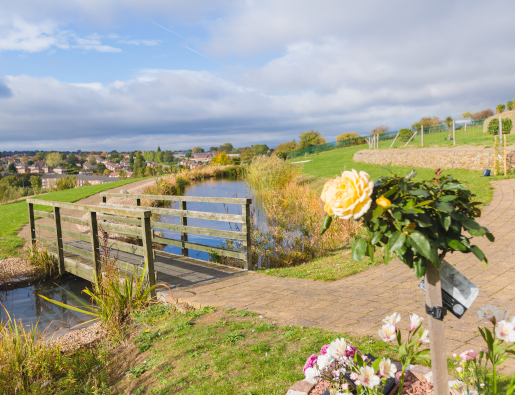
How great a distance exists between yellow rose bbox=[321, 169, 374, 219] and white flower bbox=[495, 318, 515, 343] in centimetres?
90

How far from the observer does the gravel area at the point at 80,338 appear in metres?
4.06

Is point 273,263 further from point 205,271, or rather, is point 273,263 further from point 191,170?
point 191,170

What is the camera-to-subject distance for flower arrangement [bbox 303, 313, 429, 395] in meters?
1.82

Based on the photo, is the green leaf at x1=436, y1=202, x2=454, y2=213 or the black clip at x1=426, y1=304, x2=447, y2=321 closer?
the green leaf at x1=436, y1=202, x2=454, y2=213

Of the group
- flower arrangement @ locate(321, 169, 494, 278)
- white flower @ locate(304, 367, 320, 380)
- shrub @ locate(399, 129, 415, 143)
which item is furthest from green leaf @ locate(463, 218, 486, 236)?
shrub @ locate(399, 129, 415, 143)

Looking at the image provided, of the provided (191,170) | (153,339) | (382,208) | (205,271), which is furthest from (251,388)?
(191,170)

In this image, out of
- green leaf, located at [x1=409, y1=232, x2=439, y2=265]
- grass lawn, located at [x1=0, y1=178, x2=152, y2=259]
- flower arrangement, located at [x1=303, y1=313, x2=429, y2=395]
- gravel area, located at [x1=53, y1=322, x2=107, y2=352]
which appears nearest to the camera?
green leaf, located at [x1=409, y1=232, x2=439, y2=265]

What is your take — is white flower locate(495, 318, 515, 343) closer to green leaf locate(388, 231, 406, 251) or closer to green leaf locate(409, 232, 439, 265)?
green leaf locate(409, 232, 439, 265)

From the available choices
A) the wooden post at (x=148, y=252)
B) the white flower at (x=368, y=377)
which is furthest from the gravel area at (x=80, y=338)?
the white flower at (x=368, y=377)

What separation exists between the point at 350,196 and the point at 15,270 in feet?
26.6

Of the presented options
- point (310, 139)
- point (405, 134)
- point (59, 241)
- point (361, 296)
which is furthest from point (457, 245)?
point (310, 139)

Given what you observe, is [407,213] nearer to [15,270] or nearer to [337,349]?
[337,349]

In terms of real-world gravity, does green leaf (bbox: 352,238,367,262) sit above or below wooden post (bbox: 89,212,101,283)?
above

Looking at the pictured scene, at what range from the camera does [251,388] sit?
273cm
